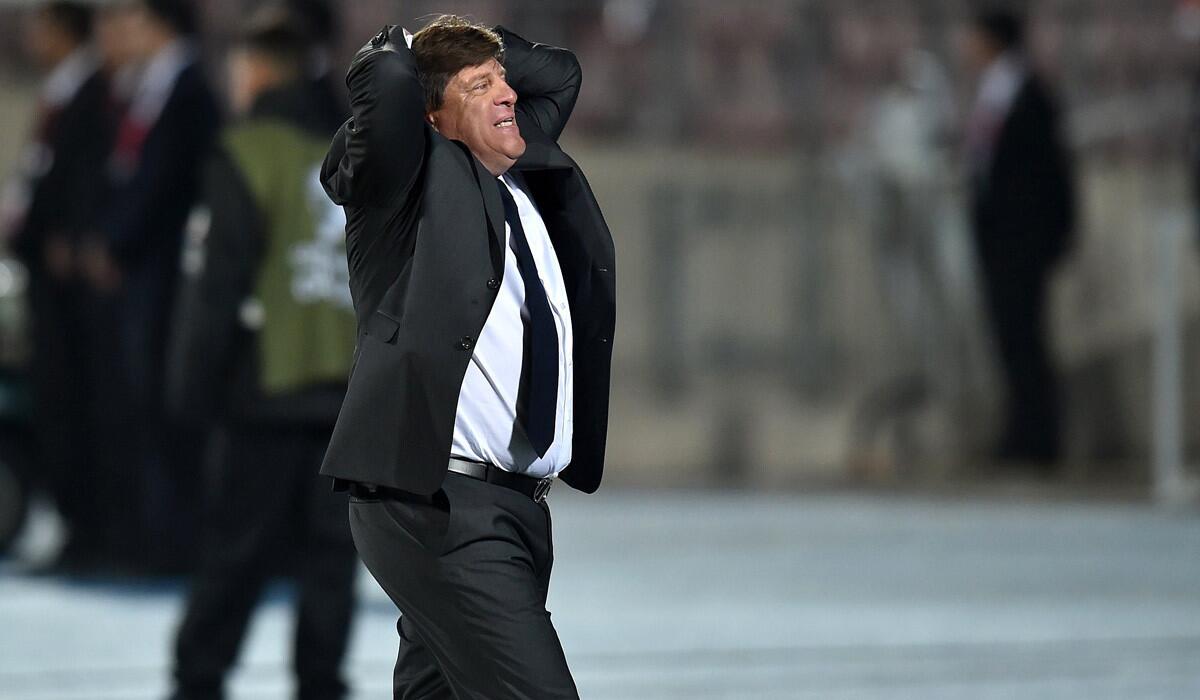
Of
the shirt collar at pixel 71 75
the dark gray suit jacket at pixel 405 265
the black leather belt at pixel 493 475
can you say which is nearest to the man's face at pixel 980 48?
the shirt collar at pixel 71 75

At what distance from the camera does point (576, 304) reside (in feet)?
14.9

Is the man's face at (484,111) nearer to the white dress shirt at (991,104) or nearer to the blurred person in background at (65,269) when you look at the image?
the blurred person in background at (65,269)

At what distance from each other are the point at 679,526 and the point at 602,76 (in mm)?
2814

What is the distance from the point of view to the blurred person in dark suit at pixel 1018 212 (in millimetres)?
12297

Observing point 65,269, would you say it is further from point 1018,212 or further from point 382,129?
point 382,129

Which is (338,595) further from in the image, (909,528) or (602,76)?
(602,76)

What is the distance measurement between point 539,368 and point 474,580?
416mm

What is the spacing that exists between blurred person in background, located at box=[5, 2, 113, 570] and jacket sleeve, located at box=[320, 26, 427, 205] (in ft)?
18.6

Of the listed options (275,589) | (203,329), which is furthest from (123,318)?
(203,329)

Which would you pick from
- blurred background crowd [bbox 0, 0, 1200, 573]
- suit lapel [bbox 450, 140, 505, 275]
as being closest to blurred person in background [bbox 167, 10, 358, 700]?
suit lapel [bbox 450, 140, 505, 275]

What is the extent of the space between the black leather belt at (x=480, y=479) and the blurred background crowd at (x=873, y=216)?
26.5ft

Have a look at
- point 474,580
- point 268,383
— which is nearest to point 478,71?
point 474,580

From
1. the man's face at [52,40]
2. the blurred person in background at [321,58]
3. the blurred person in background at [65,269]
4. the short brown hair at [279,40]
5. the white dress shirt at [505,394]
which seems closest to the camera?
the white dress shirt at [505,394]

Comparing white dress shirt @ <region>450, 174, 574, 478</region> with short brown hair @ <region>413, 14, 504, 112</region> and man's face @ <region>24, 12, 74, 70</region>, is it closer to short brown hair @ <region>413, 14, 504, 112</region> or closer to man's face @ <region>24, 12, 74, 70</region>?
short brown hair @ <region>413, 14, 504, 112</region>
